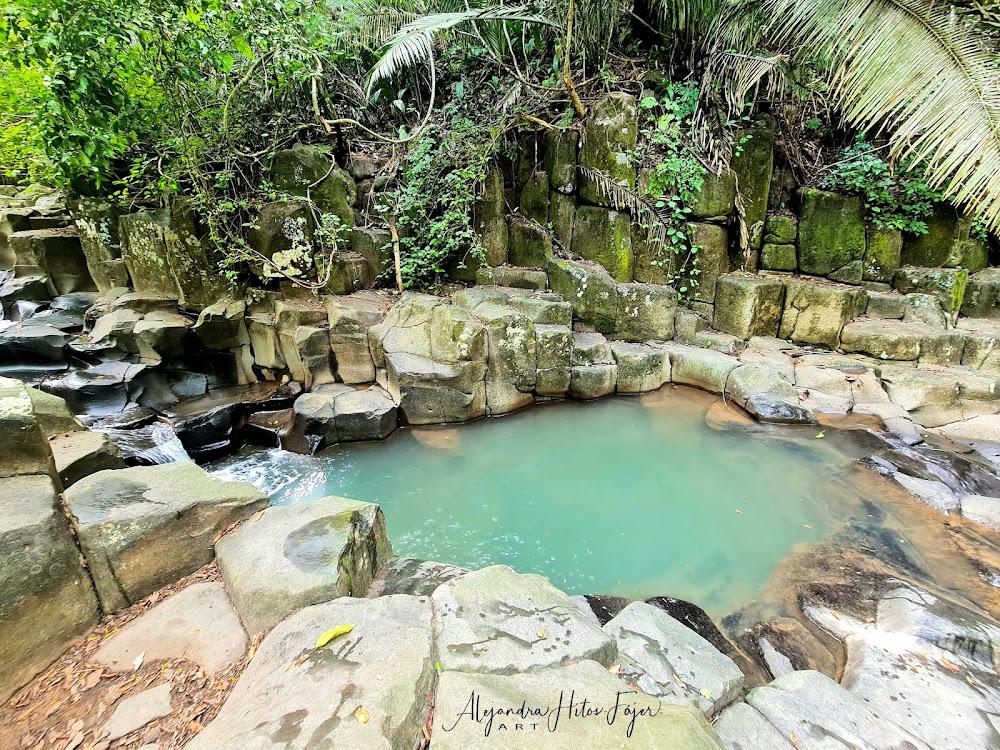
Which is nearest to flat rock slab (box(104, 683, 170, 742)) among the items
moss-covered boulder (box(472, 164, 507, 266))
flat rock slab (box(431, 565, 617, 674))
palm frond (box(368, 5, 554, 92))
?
flat rock slab (box(431, 565, 617, 674))

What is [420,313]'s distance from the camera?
5996 mm

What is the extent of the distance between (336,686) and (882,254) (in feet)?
26.2

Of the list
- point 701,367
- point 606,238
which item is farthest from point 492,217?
point 701,367

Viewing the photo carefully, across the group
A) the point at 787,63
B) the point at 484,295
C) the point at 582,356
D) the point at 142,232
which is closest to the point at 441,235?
the point at 484,295

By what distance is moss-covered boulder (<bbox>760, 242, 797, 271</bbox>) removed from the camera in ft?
21.7

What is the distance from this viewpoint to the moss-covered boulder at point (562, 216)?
688 cm

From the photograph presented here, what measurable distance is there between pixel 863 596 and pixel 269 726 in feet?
12.6

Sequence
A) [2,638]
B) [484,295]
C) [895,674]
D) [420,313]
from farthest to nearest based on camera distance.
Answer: [484,295]
[420,313]
[895,674]
[2,638]

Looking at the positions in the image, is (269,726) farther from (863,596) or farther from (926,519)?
(926,519)

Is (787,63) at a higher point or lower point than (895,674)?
higher

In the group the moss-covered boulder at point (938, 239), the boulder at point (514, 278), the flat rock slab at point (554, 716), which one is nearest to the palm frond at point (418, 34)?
the boulder at point (514, 278)

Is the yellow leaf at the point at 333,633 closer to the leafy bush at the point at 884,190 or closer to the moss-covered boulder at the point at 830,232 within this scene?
the moss-covered boulder at the point at 830,232

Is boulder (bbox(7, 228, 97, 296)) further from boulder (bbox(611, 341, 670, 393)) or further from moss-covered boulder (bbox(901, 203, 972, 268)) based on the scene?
moss-covered boulder (bbox(901, 203, 972, 268))

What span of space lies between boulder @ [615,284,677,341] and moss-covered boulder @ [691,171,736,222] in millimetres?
1136
